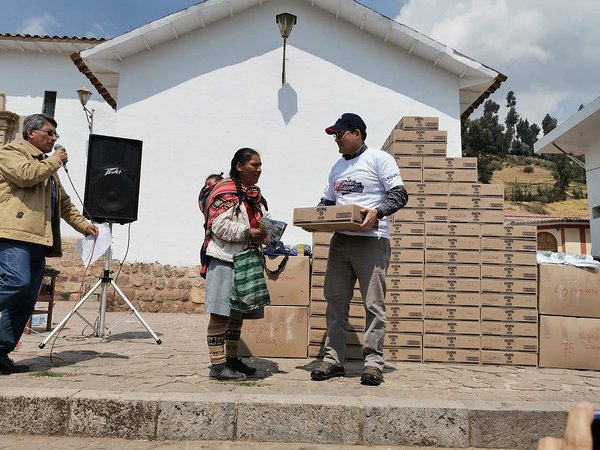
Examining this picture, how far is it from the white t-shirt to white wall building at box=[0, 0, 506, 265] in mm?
5673

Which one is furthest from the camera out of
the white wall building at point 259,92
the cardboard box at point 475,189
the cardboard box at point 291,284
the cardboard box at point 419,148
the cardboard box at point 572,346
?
the white wall building at point 259,92

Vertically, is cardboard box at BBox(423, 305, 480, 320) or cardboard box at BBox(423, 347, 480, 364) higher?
cardboard box at BBox(423, 305, 480, 320)

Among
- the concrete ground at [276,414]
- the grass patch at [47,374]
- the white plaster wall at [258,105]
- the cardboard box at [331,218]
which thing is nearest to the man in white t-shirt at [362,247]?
the cardboard box at [331,218]

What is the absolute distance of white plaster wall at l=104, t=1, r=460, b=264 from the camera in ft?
31.4

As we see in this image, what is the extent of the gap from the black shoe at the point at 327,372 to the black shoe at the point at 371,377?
30cm

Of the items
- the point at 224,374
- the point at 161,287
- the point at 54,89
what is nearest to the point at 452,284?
the point at 224,374

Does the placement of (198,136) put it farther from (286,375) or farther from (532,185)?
(532,185)

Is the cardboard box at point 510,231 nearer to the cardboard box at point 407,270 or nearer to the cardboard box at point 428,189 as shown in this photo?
the cardboard box at point 428,189

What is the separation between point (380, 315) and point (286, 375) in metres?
0.92

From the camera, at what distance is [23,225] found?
3459 millimetres

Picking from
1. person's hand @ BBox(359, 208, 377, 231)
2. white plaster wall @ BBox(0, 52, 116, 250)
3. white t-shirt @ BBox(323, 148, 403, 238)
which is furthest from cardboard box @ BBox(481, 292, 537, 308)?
white plaster wall @ BBox(0, 52, 116, 250)

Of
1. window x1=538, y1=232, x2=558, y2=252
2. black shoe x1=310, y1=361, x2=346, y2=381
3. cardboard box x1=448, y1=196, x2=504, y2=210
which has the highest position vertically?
window x1=538, y1=232, x2=558, y2=252

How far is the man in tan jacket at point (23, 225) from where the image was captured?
11.1 feet

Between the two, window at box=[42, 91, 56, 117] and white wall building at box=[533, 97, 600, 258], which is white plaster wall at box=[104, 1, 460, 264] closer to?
white wall building at box=[533, 97, 600, 258]
